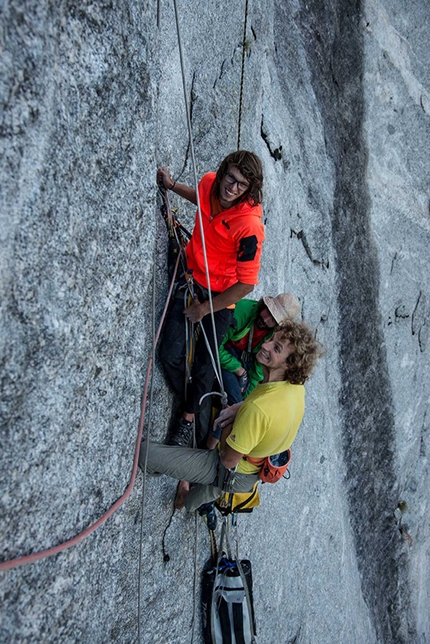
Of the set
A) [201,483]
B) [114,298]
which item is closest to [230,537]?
[201,483]

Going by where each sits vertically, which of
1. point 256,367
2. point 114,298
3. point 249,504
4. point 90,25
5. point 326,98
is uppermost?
point 326,98

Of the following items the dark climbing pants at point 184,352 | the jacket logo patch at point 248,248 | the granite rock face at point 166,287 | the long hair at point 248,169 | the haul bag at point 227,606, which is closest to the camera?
the granite rock face at point 166,287

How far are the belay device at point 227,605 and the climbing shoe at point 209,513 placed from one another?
0.31ft

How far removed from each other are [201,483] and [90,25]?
2.79 metres

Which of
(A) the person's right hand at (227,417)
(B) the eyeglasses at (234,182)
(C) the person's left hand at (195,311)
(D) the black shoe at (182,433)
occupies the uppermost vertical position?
(B) the eyeglasses at (234,182)

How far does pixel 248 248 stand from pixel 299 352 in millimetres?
683

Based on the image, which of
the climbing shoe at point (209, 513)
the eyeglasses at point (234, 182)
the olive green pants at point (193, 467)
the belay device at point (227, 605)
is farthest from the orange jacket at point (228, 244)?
the belay device at point (227, 605)

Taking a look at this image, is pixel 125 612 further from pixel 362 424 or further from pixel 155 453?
pixel 362 424

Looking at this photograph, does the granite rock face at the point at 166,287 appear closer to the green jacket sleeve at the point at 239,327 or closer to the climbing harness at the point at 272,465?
the green jacket sleeve at the point at 239,327

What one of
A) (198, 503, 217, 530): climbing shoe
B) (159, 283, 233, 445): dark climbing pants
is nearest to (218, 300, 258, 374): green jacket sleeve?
(159, 283, 233, 445): dark climbing pants

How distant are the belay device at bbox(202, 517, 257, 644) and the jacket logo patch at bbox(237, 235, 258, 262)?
2.32m

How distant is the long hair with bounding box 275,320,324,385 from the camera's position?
3.16m

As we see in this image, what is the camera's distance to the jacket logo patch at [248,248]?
3.23 meters

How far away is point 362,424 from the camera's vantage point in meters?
7.40
